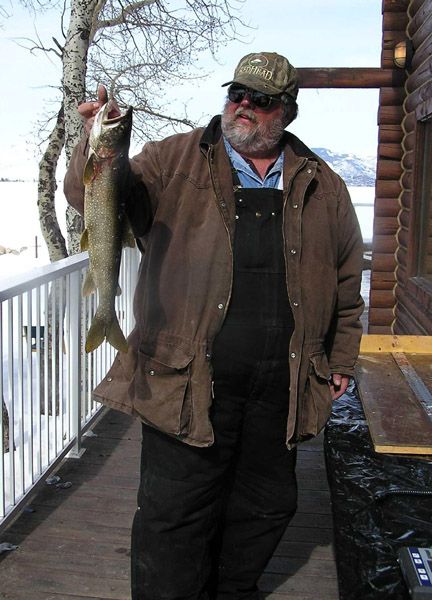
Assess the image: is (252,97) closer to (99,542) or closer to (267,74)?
(267,74)

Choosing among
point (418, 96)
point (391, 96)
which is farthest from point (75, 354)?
point (391, 96)

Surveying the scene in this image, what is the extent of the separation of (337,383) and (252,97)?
115 centimetres

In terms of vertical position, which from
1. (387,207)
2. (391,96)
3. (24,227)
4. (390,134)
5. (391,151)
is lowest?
(387,207)

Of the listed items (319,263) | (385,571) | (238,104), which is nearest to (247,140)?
(238,104)

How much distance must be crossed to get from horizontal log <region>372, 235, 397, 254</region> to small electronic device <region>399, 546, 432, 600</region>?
4.82 meters

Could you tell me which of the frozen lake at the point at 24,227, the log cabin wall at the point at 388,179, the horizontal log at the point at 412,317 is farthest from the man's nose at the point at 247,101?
the frozen lake at the point at 24,227

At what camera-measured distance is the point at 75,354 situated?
4.07 metres

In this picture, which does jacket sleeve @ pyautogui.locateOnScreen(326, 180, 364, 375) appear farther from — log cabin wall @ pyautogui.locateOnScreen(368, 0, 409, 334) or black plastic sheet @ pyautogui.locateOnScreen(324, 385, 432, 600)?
log cabin wall @ pyautogui.locateOnScreen(368, 0, 409, 334)

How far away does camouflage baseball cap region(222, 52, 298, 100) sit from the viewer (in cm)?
237

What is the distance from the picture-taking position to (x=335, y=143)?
7023 inches

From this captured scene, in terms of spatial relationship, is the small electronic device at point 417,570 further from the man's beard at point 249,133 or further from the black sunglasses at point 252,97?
the black sunglasses at point 252,97

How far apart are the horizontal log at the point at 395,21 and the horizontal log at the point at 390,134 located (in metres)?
0.94

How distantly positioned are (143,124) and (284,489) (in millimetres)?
10315

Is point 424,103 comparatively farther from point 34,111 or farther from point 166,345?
point 34,111
